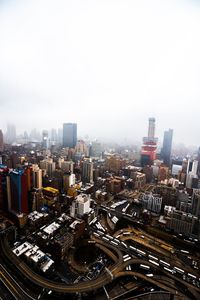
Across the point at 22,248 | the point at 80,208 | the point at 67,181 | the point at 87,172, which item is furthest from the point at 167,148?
the point at 22,248

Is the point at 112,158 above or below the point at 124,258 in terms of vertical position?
above

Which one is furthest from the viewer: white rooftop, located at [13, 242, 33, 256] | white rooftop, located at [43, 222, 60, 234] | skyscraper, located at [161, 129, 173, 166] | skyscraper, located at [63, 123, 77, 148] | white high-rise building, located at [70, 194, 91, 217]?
skyscraper, located at [63, 123, 77, 148]

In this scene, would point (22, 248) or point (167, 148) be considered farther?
point (167, 148)

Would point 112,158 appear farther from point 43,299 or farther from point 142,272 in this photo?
point 43,299

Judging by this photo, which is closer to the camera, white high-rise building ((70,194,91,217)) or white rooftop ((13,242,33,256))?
white rooftop ((13,242,33,256))

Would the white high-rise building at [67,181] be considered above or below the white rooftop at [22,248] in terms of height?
above

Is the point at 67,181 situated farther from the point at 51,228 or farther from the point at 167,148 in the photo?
the point at 167,148

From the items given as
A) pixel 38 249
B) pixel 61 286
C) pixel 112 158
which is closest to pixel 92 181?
pixel 112 158

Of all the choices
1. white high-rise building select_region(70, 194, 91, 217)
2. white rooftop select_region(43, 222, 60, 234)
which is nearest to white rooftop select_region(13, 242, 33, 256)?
white rooftop select_region(43, 222, 60, 234)

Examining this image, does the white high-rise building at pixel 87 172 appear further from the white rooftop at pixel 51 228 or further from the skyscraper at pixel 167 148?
the skyscraper at pixel 167 148

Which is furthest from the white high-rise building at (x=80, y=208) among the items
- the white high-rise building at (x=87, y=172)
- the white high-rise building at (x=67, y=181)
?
the white high-rise building at (x=87, y=172)

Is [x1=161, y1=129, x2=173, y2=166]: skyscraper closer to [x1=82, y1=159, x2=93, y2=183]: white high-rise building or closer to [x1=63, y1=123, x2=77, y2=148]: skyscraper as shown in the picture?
[x1=82, y1=159, x2=93, y2=183]: white high-rise building
